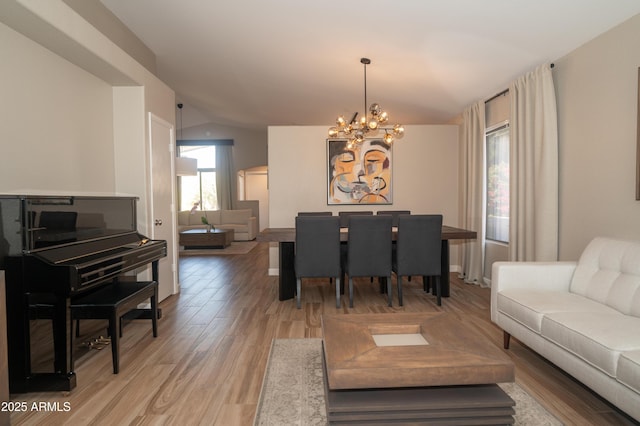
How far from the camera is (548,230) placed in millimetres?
3176

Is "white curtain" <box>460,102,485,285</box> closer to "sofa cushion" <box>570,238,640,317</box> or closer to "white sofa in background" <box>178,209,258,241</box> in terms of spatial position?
"sofa cushion" <box>570,238,640,317</box>

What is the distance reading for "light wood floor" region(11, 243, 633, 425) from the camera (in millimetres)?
1787

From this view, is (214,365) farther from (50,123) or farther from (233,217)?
(233,217)

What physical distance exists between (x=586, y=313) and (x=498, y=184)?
258cm

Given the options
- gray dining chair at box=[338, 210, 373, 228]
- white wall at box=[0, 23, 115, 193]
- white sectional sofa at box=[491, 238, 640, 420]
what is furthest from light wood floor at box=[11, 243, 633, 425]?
white wall at box=[0, 23, 115, 193]

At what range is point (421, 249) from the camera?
363 centimetres

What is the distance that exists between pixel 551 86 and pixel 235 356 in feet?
11.5

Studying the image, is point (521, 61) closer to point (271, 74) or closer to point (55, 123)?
point (271, 74)

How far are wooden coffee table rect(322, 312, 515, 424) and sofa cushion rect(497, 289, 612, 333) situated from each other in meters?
0.62

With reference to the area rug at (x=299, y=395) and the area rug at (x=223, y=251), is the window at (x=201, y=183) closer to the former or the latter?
the area rug at (x=223, y=251)

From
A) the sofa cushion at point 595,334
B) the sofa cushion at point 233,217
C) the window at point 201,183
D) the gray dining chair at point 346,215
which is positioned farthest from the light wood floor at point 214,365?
the window at point 201,183

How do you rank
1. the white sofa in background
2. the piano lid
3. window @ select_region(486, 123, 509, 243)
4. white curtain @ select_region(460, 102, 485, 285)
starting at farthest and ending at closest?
the white sofa in background
white curtain @ select_region(460, 102, 485, 285)
window @ select_region(486, 123, 509, 243)
the piano lid

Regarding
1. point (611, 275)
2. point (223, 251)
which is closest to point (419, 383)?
point (611, 275)

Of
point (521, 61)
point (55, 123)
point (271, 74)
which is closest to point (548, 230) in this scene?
point (521, 61)
